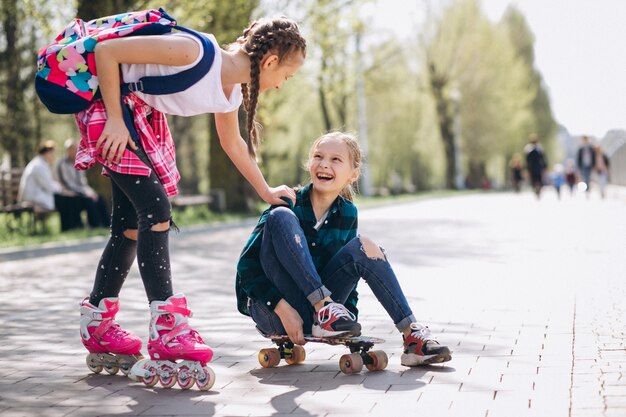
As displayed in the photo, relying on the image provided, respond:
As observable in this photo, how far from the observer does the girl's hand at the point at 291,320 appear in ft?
15.2

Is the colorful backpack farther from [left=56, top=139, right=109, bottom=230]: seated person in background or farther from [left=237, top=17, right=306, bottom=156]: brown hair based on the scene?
[left=56, top=139, right=109, bottom=230]: seated person in background

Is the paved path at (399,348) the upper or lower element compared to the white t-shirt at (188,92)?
lower

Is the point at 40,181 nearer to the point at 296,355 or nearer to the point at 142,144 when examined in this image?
the point at 296,355

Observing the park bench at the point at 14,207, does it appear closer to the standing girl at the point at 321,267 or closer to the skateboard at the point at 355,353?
the standing girl at the point at 321,267

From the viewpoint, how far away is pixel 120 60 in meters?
4.32

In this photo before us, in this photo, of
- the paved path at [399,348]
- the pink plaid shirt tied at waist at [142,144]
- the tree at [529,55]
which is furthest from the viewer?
the tree at [529,55]

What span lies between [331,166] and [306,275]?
23.7 inches

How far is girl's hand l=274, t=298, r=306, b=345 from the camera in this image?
4.64 m

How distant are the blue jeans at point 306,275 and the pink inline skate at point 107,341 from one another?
57 centimetres

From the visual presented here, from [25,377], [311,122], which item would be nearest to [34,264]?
[25,377]

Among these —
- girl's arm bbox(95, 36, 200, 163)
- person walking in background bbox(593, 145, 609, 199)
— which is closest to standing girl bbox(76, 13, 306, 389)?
girl's arm bbox(95, 36, 200, 163)

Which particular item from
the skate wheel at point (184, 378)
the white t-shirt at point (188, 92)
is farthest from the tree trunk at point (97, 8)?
the skate wheel at point (184, 378)

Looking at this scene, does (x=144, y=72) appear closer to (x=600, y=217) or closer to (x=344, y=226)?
(x=344, y=226)

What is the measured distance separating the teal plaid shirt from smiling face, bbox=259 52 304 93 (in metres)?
0.57
